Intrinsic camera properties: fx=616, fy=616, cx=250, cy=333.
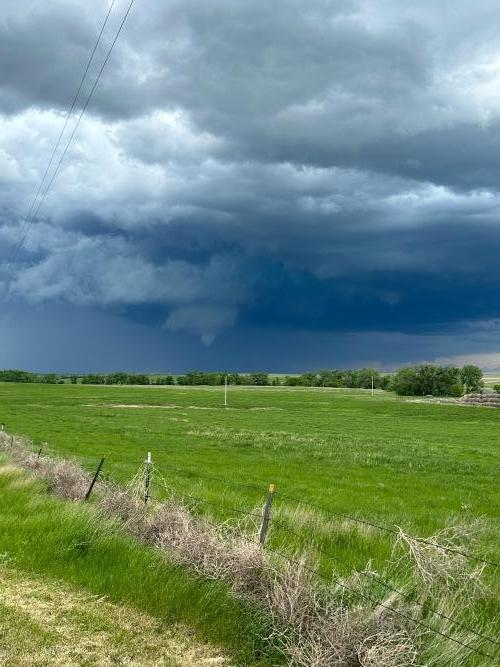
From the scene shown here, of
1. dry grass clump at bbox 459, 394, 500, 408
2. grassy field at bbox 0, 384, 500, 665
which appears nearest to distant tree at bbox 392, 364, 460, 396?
dry grass clump at bbox 459, 394, 500, 408

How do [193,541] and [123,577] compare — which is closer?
[123,577]

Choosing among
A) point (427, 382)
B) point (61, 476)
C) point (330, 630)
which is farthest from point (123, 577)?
point (427, 382)

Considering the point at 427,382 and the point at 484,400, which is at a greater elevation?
the point at 427,382

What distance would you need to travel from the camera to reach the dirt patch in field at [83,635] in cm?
678

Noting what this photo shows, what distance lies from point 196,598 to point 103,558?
2054 millimetres

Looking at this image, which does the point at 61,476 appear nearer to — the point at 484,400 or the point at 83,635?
the point at 83,635

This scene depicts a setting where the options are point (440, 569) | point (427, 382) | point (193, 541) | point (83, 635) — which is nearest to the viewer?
point (83, 635)

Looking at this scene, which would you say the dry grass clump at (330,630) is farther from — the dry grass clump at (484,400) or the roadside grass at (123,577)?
the dry grass clump at (484,400)

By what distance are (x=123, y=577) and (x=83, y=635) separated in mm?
1708

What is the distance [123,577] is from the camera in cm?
900

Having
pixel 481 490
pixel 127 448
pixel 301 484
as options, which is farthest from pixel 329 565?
pixel 127 448

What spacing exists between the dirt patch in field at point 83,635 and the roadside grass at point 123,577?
0.06m

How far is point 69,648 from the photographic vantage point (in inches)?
274

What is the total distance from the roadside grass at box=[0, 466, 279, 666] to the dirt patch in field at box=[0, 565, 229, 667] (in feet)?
0.21
